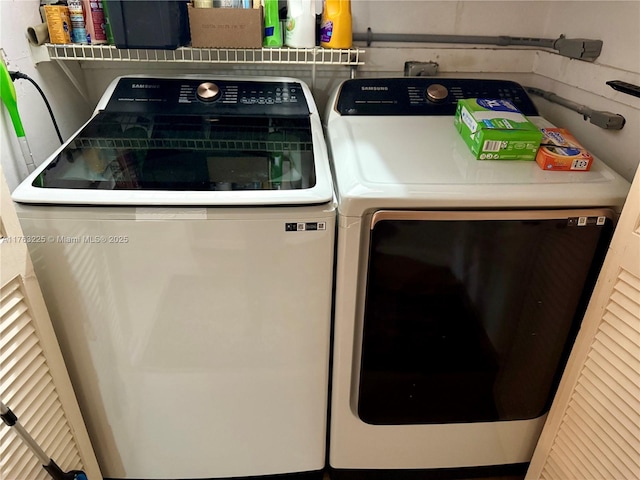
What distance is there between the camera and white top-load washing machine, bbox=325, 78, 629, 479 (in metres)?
1.07

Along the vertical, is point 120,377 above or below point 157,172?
below

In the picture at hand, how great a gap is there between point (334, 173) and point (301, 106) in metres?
0.36

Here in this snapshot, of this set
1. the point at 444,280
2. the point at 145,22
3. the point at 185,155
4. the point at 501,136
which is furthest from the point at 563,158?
the point at 145,22

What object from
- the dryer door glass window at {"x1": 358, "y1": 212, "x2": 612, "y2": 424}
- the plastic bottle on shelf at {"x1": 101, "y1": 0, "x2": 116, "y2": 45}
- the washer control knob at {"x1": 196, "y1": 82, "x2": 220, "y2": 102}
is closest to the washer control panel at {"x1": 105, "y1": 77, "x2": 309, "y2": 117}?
the washer control knob at {"x1": 196, "y1": 82, "x2": 220, "y2": 102}

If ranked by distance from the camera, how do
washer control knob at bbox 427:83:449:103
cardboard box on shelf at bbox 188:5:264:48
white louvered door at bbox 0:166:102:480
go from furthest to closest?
washer control knob at bbox 427:83:449:103 < cardboard box on shelf at bbox 188:5:264:48 < white louvered door at bbox 0:166:102:480

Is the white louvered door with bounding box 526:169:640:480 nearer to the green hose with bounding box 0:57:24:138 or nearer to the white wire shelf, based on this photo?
the white wire shelf

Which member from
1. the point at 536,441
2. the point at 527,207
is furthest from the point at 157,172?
the point at 536,441

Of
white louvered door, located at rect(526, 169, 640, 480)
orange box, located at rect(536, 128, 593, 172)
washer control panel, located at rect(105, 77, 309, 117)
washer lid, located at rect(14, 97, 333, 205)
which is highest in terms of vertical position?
washer control panel, located at rect(105, 77, 309, 117)

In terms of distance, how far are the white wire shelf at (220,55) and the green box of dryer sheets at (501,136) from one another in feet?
1.53

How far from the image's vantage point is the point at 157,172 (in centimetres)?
115

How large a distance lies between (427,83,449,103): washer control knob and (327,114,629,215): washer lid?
25 cm

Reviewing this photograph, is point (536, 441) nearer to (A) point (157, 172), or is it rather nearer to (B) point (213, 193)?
(B) point (213, 193)

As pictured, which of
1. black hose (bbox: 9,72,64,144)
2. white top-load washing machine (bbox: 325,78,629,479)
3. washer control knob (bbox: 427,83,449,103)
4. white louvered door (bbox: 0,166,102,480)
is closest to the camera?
white louvered door (bbox: 0,166,102,480)

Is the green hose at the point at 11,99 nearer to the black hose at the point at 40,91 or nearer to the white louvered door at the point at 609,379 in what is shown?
the black hose at the point at 40,91
